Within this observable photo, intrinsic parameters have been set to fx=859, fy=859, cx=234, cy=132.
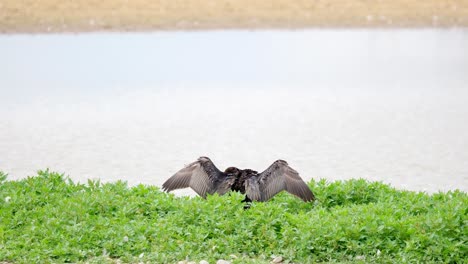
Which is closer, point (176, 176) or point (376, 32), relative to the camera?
point (176, 176)

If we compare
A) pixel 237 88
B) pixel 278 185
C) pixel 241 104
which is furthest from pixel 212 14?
pixel 278 185

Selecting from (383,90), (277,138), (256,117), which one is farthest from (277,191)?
(383,90)

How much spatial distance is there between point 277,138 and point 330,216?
3953mm

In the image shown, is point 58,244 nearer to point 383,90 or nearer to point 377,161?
point 377,161

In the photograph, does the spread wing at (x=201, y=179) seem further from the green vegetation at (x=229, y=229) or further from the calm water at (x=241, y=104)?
the calm water at (x=241, y=104)

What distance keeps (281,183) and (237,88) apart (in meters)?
6.34

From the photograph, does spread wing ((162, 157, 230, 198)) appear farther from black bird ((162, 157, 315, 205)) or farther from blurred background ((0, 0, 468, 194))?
blurred background ((0, 0, 468, 194))

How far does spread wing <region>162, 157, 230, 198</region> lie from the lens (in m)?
6.45

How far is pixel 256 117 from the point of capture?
10.8 metres

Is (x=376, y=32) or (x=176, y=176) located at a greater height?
(x=376, y=32)

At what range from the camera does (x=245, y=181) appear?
251 inches

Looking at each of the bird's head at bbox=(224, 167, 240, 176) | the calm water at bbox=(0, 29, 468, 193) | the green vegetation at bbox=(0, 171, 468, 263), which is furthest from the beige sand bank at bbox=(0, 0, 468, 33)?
the green vegetation at bbox=(0, 171, 468, 263)

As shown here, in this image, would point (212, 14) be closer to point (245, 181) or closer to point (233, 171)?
point (233, 171)

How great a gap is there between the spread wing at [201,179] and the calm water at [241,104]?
1.69 meters
